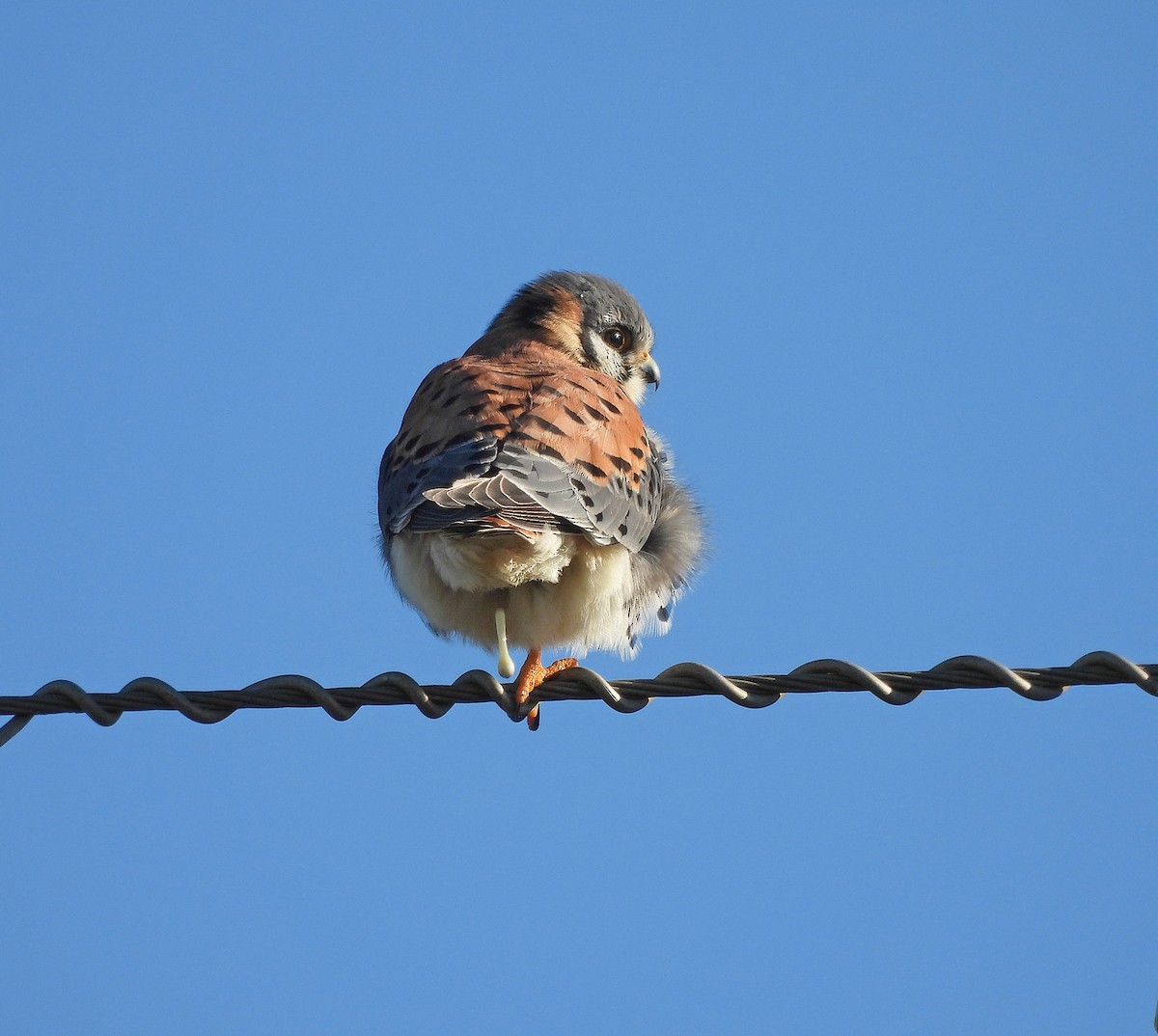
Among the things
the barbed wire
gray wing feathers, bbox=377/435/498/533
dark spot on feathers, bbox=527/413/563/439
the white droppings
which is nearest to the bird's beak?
dark spot on feathers, bbox=527/413/563/439

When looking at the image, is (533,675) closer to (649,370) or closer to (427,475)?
(427,475)

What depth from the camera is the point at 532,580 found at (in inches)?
159

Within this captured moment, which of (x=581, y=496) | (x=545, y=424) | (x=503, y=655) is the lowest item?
(x=503, y=655)

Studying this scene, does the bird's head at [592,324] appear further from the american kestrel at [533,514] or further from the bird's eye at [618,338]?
the american kestrel at [533,514]

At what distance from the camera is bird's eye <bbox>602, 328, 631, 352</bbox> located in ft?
19.4

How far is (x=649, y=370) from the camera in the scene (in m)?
5.97

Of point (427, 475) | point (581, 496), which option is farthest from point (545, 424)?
point (427, 475)

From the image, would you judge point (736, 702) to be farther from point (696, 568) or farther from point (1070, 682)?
point (696, 568)

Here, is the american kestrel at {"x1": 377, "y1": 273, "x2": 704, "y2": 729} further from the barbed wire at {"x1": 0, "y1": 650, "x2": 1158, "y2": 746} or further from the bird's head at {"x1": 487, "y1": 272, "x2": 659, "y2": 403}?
the bird's head at {"x1": 487, "y1": 272, "x2": 659, "y2": 403}

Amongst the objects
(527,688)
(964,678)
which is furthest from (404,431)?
(964,678)

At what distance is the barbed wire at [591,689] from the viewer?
2.53 m

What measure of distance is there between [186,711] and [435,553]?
3.33 feet

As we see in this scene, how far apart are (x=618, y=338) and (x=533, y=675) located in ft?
7.91

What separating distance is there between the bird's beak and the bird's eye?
109mm
